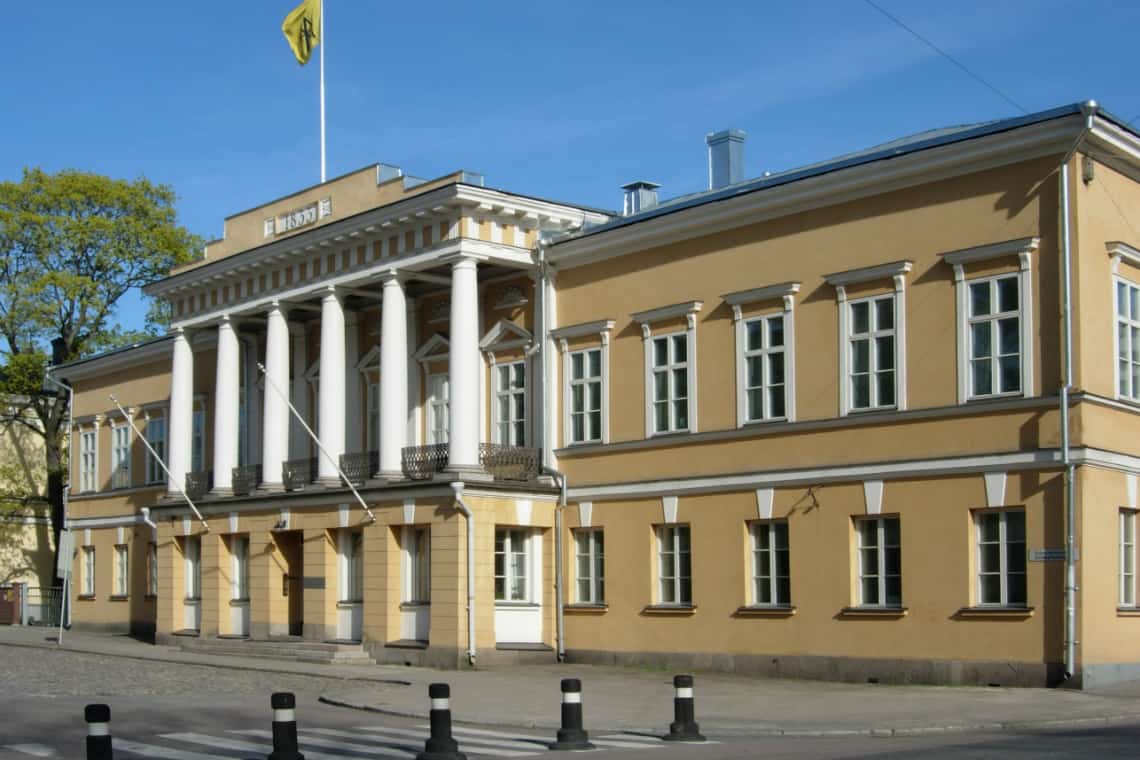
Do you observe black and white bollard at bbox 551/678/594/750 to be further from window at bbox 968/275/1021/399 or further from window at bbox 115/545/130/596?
window at bbox 115/545/130/596

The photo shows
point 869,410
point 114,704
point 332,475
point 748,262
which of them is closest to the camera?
point 114,704

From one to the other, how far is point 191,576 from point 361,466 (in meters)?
7.84

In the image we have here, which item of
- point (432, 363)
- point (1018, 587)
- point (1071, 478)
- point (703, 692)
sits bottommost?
point (703, 692)

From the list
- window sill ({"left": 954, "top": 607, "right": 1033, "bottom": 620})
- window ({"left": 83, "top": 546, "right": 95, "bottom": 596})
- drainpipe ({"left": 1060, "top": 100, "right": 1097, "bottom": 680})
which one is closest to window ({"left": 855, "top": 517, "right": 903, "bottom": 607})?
window sill ({"left": 954, "top": 607, "right": 1033, "bottom": 620})

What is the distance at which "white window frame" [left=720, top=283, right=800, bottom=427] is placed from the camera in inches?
Result: 1080

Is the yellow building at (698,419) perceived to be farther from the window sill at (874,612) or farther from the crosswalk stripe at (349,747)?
the crosswalk stripe at (349,747)

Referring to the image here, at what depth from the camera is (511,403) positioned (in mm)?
33344

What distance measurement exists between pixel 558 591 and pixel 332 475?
6.12 metres

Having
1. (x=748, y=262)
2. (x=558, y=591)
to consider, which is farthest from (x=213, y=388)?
(x=748, y=262)

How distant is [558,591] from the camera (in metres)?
31.8

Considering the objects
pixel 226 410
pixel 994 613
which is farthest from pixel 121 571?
pixel 994 613

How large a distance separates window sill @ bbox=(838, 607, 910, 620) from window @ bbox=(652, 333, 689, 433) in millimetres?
5203

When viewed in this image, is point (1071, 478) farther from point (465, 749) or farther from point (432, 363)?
point (432, 363)

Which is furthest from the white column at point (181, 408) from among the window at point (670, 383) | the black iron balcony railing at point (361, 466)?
the window at point (670, 383)
